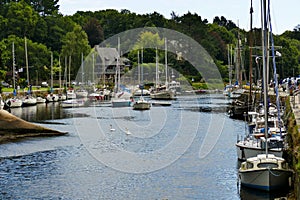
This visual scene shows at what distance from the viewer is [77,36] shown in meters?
129

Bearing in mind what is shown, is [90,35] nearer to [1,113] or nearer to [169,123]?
[169,123]

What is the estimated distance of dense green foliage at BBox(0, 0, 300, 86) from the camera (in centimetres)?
11544

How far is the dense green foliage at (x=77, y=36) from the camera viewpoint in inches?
4545

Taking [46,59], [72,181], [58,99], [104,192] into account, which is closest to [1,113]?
[72,181]

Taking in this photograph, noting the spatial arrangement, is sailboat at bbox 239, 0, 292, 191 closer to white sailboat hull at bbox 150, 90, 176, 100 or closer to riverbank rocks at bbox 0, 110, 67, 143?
riverbank rocks at bbox 0, 110, 67, 143

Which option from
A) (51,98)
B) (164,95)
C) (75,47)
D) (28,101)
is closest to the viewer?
(28,101)

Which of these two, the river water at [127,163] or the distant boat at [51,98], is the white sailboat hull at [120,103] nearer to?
the distant boat at [51,98]

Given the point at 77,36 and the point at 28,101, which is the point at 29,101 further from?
the point at 77,36

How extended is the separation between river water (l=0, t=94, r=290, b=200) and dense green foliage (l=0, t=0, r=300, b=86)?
54.3m

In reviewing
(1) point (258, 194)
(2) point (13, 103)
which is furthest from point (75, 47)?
(1) point (258, 194)

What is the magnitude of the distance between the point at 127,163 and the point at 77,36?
323 feet

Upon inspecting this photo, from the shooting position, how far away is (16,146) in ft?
125

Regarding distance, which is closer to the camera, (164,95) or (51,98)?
(51,98)

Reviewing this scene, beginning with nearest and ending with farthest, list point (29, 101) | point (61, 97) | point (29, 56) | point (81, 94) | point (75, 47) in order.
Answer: point (29, 101), point (61, 97), point (81, 94), point (29, 56), point (75, 47)
